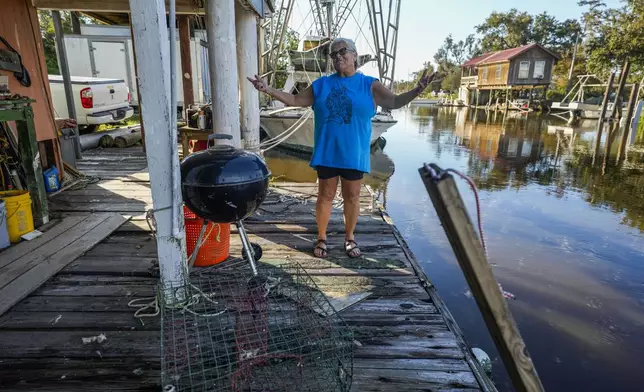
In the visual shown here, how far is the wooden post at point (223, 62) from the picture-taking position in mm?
3289

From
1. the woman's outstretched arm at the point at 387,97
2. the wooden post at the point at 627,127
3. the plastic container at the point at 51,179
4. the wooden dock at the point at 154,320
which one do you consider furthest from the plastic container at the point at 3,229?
the wooden post at the point at 627,127

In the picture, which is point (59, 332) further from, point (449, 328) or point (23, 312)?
point (449, 328)

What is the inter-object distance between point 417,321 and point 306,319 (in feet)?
2.34

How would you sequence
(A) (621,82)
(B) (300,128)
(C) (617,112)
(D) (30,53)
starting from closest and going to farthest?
(D) (30,53), (B) (300,128), (A) (621,82), (C) (617,112)

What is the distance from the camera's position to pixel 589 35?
2352 centimetres

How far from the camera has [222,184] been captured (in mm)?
2205

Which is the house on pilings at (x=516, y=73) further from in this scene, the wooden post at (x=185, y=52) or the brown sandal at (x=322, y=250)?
the brown sandal at (x=322, y=250)

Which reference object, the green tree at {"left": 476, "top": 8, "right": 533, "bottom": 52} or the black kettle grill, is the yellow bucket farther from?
the green tree at {"left": 476, "top": 8, "right": 533, "bottom": 52}

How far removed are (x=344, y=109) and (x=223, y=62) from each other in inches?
48.5

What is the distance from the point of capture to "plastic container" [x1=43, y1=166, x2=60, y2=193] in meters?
4.87

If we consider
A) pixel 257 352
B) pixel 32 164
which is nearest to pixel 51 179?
pixel 32 164

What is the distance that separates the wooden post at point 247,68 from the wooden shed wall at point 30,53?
248cm

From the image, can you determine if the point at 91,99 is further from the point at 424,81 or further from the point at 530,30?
the point at 530,30

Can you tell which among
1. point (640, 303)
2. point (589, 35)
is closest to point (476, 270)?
point (640, 303)
